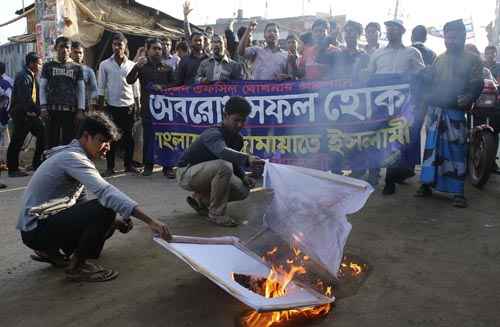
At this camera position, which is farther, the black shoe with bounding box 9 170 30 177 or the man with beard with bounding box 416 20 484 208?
the black shoe with bounding box 9 170 30 177

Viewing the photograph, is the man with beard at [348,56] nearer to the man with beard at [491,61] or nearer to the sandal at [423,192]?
the sandal at [423,192]

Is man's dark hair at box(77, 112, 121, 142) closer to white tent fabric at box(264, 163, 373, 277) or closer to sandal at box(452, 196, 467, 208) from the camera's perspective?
white tent fabric at box(264, 163, 373, 277)

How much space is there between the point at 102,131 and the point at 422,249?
8.34ft

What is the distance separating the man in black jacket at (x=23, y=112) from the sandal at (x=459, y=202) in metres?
5.48

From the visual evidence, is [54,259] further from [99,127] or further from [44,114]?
[44,114]

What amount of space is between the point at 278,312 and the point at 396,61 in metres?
3.96

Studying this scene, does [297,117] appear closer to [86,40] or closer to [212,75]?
[212,75]

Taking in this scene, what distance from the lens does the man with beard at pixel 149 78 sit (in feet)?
22.8

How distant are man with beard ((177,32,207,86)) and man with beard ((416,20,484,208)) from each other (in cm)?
304

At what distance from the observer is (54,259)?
3.55m

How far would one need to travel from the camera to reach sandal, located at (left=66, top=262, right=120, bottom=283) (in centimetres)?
339

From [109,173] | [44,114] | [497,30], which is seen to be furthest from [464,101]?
[497,30]

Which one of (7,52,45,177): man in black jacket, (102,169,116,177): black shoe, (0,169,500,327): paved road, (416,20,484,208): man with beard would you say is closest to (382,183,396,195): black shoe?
(416,20,484,208): man with beard

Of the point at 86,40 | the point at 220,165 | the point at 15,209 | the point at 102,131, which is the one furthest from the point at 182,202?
the point at 86,40
